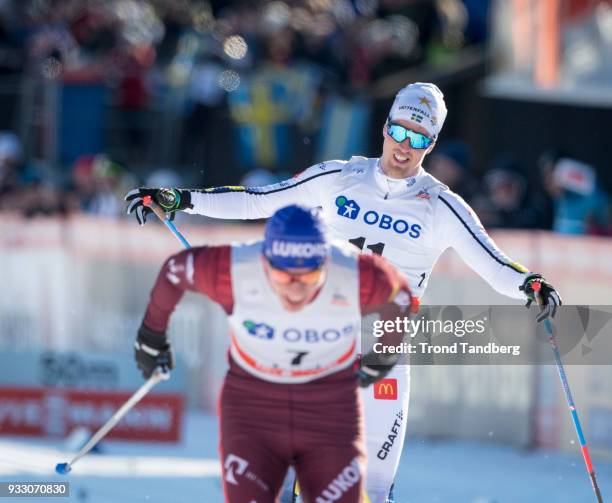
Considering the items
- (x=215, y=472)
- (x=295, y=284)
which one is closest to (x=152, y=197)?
(x=295, y=284)

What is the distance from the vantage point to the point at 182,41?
603 inches

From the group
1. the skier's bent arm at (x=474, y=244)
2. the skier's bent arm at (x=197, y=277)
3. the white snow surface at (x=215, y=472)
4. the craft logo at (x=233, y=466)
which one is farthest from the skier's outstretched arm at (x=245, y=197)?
the white snow surface at (x=215, y=472)

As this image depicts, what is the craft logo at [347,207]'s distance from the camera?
6.57 meters

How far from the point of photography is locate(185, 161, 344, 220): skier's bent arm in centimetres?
678

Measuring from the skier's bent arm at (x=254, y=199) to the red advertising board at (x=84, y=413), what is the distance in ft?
13.6

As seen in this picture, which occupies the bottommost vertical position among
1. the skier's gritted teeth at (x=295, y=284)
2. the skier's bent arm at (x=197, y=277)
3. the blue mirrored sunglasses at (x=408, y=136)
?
the skier's gritted teeth at (x=295, y=284)

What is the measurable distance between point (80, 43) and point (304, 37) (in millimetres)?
3145

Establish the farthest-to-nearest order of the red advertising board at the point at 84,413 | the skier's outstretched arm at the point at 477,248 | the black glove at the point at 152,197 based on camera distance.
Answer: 1. the red advertising board at the point at 84,413
2. the black glove at the point at 152,197
3. the skier's outstretched arm at the point at 477,248

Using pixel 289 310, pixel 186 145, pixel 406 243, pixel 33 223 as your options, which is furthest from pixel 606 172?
pixel 289 310

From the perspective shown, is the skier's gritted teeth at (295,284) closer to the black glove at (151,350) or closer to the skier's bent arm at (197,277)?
the skier's bent arm at (197,277)

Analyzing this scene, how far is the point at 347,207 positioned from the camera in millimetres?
6598

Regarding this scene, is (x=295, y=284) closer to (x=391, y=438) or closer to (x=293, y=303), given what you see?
(x=293, y=303)

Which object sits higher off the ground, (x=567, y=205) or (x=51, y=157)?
(x=51, y=157)

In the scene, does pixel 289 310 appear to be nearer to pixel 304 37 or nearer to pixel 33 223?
pixel 33 223
